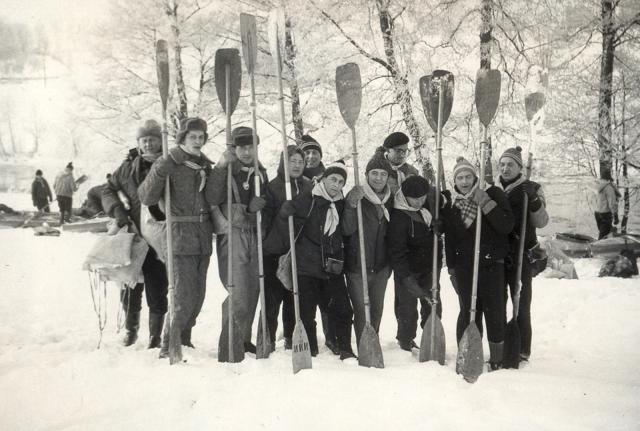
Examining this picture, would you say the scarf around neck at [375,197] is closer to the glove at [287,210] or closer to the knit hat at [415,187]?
the knit hat at [415,187]

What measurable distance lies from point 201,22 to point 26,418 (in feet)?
26.8

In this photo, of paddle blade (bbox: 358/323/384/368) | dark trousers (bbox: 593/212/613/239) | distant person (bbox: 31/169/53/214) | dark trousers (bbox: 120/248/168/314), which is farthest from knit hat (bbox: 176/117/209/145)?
dark trousers (bbox: 593/212/613/239)

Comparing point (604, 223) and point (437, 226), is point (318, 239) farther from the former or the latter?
point (604, 223)

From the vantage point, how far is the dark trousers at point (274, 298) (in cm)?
387

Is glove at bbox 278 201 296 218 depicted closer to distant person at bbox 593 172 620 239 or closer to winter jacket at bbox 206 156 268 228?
winter jacket at bbox 206 156 268 228

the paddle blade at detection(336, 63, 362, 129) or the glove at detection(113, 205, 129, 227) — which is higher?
the paddle blade at detection(336, 63, 362, 129)

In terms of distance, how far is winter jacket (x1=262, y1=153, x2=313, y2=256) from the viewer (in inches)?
150

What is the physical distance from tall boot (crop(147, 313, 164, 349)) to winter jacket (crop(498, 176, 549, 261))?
2.91 meters

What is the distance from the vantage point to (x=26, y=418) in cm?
256

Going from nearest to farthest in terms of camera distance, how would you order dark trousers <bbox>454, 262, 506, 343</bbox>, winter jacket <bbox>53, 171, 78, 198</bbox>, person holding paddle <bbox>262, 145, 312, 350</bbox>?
dark trousers <bbox>454, 262, 506, 343</bbox> → person holding paddle <bbox>262, 145, 312, 350</bbox> → winter jacket <bbox>53, 171, 78, 198</bbox>

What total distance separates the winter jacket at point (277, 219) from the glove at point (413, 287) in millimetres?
984

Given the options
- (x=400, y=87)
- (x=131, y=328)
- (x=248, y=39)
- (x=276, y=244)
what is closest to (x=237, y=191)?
(x=276, y=244)

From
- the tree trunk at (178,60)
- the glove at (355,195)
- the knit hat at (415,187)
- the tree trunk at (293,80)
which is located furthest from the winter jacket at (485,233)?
the tree trunk at (178,60)

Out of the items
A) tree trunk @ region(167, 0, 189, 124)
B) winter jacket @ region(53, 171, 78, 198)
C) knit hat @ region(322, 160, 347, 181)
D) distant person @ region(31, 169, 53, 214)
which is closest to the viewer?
knit hat @ region(322, 160, 347, 181)
